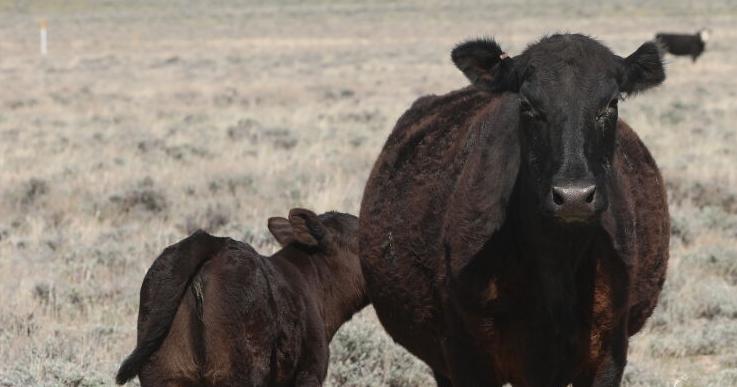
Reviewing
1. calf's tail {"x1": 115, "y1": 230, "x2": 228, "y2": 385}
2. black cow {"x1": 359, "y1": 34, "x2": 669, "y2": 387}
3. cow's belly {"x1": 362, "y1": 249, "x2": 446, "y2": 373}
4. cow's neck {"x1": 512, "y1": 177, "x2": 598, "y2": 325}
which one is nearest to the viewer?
black cow {"x1": 359, "y1": 34, "x2": 669, "y2": 387}

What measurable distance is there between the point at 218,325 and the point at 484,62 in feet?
5.86

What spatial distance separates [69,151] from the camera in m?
16.5

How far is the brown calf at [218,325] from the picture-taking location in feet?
18.1

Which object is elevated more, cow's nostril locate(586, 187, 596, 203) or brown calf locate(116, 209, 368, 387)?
cow's nostril locate(586, 187, 596, 203)

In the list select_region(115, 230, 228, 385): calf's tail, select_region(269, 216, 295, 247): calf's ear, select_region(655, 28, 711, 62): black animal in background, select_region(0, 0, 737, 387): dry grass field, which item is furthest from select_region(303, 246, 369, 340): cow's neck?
select_region(655, 28, 711, 62): black animal in background

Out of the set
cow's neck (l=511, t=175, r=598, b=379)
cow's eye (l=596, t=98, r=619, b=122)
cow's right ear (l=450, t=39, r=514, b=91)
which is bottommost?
cow's neck (l=511, t=175, r=598, b=379)

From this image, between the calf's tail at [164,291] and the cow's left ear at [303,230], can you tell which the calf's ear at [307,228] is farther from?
the calf's tail at [164,291]

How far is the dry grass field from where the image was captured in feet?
25.2

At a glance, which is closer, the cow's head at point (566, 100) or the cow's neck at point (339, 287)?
the cow's head at point (566, 100)

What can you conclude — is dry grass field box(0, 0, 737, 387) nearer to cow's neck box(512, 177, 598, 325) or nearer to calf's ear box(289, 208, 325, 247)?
calf's ear box(289, 208, 325, 247)

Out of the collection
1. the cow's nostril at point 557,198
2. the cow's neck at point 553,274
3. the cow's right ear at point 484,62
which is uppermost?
the cow's right ear at point 484,62

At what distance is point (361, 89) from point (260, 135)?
10982 millimetres

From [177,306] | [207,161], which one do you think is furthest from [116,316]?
[207,161]

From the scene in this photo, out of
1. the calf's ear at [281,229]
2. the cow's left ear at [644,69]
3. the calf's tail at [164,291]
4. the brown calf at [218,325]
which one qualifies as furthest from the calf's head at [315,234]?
the cow's left ear at [644,69]
